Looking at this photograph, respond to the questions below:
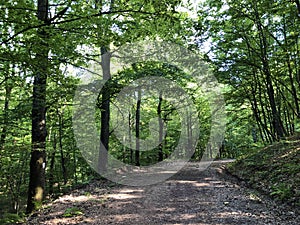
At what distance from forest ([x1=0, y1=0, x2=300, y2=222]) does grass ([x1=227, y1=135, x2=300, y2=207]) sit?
9.23ft

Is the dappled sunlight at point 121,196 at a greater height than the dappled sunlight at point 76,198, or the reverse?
the dappled sunlight at point 121,196

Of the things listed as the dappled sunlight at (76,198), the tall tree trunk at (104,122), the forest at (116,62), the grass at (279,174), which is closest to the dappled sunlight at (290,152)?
the grass at (279,174)

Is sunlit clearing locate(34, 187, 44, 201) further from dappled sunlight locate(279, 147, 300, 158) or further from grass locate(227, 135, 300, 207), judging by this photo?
dappled sunlight locate(279, 147, 300, 158)

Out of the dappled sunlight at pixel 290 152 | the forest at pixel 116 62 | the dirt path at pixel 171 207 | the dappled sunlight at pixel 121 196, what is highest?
the forest at pixel 116 62

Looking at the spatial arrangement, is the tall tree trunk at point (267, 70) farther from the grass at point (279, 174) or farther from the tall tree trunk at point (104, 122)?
the tall tree trunk at point (104, 122)

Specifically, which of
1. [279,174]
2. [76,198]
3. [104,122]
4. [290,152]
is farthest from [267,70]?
[76,198]

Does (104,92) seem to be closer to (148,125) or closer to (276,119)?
(276,119)

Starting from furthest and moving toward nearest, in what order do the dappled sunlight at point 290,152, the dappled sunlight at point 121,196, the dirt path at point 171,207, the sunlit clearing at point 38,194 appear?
the dappled sunlight at point 290,152, the sunlit clearing at point 38,194, the dappled sunlight at point 121,196, the dirt path at point 171,207

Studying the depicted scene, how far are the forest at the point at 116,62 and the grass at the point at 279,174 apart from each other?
9.23 ft

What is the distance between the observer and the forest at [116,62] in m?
4.79

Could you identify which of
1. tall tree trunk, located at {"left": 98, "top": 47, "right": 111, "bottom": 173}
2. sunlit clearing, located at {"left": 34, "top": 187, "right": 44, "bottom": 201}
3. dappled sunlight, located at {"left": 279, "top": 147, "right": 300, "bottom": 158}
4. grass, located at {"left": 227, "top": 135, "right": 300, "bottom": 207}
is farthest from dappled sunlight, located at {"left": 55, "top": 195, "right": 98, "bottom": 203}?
dappled sunlight, located at {"left": 279, "top": 147, "right": 300, "bottom": 158}

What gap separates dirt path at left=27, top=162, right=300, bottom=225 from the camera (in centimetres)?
475

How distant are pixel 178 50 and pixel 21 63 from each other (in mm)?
11238

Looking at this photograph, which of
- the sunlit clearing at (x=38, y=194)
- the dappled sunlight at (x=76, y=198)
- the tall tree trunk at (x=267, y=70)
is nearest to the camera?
the dappled sunlight at (x=76, y=198)
